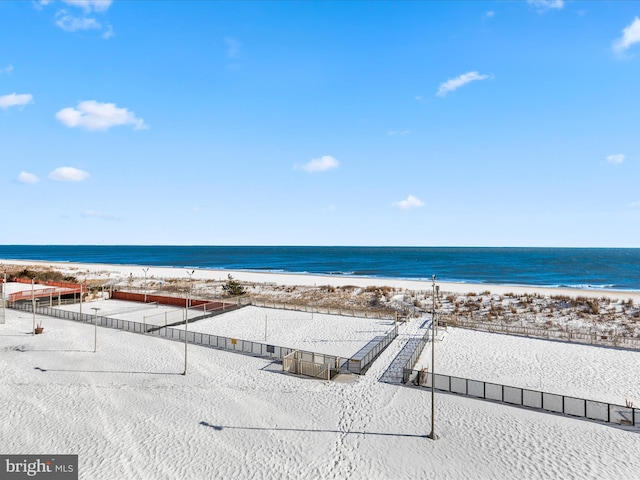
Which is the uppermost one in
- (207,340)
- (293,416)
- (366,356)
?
(366,356)

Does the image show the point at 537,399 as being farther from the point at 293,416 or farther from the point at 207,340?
the point at 207,340

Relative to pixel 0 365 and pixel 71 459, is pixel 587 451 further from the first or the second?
pixel 0 365

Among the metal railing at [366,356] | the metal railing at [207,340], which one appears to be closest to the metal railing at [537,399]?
the metal railing at [366,356]

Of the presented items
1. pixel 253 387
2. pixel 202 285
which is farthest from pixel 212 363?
pixel 202 285
